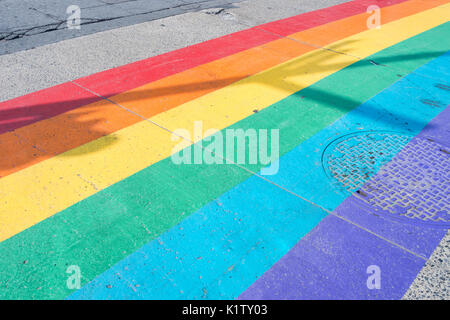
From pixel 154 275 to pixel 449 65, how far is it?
232 inches

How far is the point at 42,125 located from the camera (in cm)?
450

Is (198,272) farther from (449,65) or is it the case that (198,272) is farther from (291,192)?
(449,65)

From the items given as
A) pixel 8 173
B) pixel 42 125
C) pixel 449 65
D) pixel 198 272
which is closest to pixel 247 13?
pixel 449 65

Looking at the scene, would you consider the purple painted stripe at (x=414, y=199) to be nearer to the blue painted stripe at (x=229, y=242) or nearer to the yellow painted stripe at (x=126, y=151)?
the blue painted stripe at (x=229, y=242)

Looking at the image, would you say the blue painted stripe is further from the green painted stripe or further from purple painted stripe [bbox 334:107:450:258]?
purple painted stripe [bbox 334:107:450:258]

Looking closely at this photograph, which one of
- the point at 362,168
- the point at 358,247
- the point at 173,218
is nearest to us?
the point at 358,247

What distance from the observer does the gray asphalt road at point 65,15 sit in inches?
267

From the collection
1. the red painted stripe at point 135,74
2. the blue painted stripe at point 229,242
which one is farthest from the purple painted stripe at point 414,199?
the red painted stripe at point 135,74

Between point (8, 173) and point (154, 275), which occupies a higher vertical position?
point (8, 173)

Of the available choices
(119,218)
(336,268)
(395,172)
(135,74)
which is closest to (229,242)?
(336,268)

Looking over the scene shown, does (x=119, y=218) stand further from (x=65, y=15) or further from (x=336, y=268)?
(x=65, y=15)

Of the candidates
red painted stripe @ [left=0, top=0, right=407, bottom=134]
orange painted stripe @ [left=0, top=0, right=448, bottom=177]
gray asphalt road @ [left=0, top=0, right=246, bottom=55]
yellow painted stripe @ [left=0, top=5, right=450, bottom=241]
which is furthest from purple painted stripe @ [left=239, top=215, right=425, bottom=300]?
gray asphalt road @ [left=0, top=0, right=246, bottom=55]

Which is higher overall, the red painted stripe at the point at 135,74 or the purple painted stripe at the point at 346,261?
the red painted stripe at the point at 135,74

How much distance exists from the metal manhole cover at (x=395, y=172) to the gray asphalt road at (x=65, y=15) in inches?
207
